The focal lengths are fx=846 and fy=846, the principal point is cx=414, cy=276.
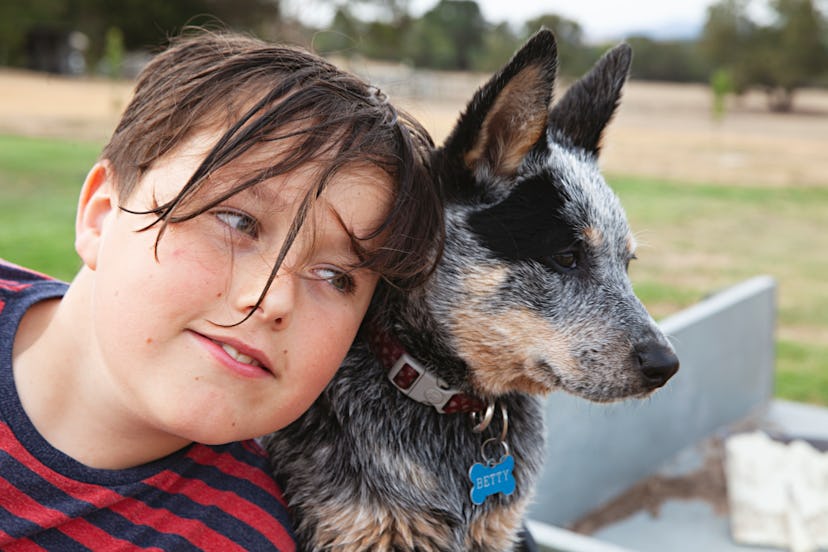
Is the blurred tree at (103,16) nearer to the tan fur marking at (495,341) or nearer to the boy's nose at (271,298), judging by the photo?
the tan fur marking at (495,341)

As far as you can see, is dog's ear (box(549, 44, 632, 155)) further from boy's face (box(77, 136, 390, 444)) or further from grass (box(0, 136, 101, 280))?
grass (box(0, 136, 101, 280))

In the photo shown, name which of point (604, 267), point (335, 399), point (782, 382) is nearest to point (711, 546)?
point (604, 267)

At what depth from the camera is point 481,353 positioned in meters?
1.90

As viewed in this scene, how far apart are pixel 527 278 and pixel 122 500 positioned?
96 cm

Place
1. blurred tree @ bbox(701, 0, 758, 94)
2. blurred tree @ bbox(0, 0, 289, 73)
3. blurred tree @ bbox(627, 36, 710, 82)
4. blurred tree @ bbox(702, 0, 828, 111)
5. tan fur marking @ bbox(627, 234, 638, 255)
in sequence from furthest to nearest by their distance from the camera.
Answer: blurred tree @ bbox(701, 0, 758, 94), blurred tree @ bbox(702, 0, 828, 111), blurred tree @ bbox(627, 36, 710, 82), blurred tree @ bbox(0, 0, 289, 73), tan fur marking @ bbox(627, 234, 638, 255)

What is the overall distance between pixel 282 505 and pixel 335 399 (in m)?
0.25

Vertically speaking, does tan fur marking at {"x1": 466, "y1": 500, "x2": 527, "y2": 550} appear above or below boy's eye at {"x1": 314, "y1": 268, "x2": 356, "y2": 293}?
below

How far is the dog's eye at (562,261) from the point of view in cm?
193

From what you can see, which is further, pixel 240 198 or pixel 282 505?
pixel 282 505

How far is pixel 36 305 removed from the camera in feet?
6.01

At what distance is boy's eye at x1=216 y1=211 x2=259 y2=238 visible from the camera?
144cm

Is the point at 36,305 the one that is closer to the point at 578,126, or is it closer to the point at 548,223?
the point at 548,223

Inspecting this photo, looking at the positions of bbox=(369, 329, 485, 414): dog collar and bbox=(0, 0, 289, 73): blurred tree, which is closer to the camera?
bbox=(369, 329, 485, 414): dog collar

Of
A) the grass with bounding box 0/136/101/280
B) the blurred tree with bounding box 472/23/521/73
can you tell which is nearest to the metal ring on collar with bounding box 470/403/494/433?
the grass with bounding box 0/136/101/280
